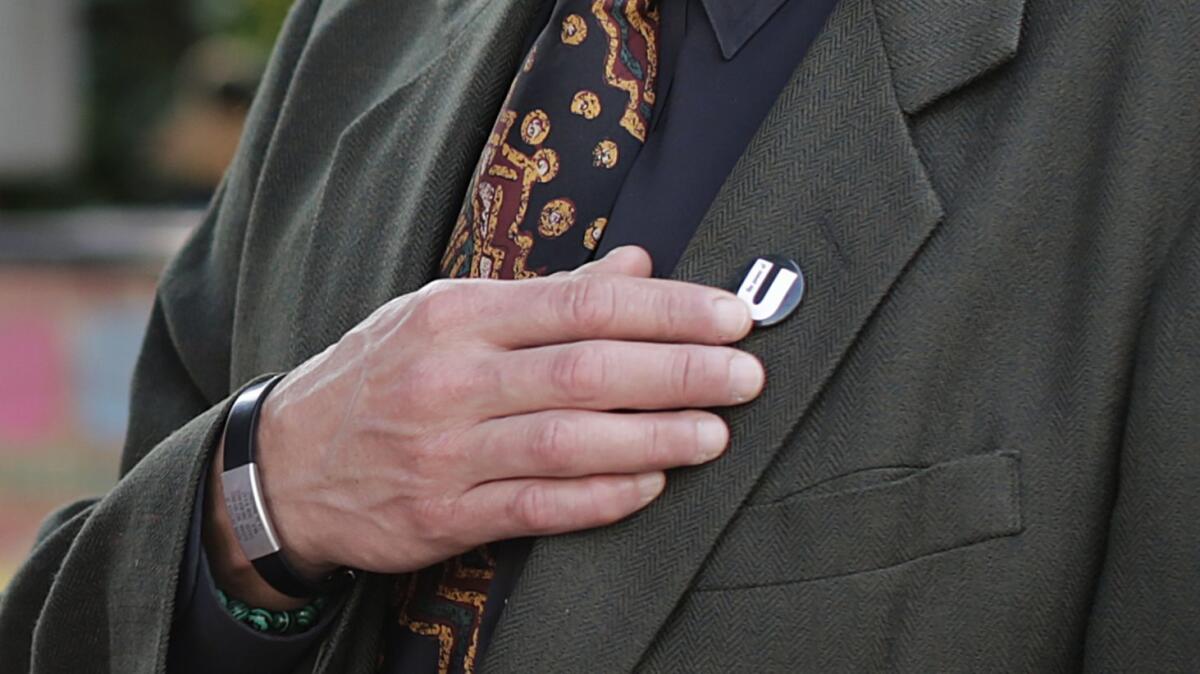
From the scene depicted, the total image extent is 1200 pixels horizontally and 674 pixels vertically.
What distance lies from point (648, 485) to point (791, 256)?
0.65 feet

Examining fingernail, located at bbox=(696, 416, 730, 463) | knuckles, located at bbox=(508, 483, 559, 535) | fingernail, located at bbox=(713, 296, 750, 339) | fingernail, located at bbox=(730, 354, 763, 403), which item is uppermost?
fingernail, located at bbox=(713, 296, 750, 339)

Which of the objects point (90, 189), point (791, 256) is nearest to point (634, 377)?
point (791, 256)

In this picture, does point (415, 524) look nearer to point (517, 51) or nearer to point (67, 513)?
point (517, 51)

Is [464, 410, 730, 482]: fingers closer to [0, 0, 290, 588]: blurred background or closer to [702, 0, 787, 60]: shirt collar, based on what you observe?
[702, 0, 787, 60]: shirt collar

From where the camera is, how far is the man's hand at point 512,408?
1.15 m

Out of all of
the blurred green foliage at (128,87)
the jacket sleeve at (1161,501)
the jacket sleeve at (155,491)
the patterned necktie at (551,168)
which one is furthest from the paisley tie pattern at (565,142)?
the blurred green foliage at (128,87)

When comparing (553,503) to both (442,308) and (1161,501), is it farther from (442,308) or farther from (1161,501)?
(1161,501)

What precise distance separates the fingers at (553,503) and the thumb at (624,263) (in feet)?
0.50

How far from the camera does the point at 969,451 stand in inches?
45.0

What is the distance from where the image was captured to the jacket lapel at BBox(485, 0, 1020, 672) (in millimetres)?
1157

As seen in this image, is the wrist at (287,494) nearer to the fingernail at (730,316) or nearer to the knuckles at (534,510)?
the knuckles at (534,510)

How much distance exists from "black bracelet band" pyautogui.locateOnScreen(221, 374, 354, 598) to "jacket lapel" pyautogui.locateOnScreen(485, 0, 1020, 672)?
0.25 m

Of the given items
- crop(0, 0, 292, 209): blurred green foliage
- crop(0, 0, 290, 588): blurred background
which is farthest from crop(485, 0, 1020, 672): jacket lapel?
crop(0, 0, 292, 209): blurred green foliage

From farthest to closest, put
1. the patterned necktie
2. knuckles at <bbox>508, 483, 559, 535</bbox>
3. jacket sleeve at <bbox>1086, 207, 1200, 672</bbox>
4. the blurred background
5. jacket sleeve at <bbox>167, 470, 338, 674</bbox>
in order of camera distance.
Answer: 1. the blurred background
2. jacket sleeve at <bbox>167, 470, 338, 674</bbox>
3. the patterned necktie
4. knuckles at <bbox>508, 483, 559, 535</bbox>
5. jacket sleeve at <bbox>1086, 207, 1200, 672</bbox>
